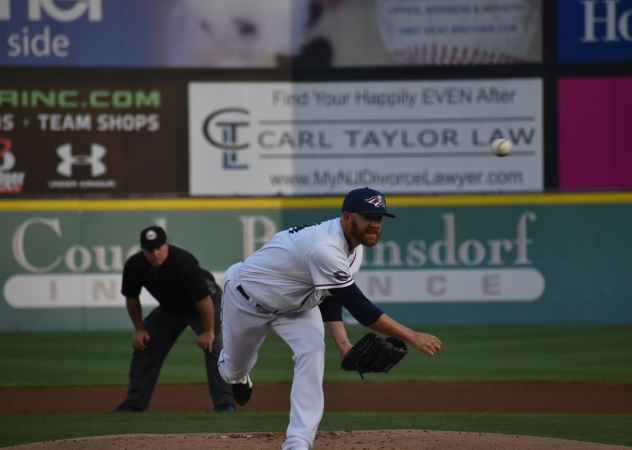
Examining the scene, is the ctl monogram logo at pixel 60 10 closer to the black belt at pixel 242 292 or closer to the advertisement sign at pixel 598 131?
the advertisement sign at pixel 598 131

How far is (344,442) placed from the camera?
209 inches

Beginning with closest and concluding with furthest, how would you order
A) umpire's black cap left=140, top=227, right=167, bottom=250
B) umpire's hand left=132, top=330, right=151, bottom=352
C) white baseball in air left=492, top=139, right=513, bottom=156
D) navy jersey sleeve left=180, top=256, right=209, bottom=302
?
umpire's black cap left=140, top=227, right=167, bottom=250
navy jersey sleeve left=180, top=256, right=209, bottom=302
umpire's hand left=132, top=330, right=151, bottom=352
white baseball in air left=492, top=139, right=513, bottom=156

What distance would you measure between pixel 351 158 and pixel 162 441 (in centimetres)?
885

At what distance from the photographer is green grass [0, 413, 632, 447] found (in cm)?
601

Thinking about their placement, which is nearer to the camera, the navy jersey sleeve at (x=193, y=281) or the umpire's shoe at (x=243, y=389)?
the umpire's shoe at (x=243, y=389)

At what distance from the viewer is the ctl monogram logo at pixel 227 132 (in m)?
13.8

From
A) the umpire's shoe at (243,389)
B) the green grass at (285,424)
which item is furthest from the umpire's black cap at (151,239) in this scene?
the umpire's shoe at (243,389)

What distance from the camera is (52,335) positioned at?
12617mm

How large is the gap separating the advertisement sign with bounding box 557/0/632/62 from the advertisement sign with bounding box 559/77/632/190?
1.30ft

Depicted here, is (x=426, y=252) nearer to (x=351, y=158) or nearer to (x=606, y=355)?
(x=351, y=158)

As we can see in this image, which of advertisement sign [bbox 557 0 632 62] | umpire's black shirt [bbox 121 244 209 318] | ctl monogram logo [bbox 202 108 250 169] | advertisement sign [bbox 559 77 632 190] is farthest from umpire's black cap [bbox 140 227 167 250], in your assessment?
advertisement sign [bbox 557 0 632 62]

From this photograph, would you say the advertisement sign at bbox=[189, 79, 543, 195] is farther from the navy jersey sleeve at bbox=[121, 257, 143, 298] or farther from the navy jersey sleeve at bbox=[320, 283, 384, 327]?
the navy jersey sleeve at bbox=[320, 283, 384, 327]

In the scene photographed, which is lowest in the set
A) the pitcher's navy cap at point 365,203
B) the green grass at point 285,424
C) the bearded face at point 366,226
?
the green grass at point 285,424

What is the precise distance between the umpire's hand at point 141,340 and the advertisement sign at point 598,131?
8.40 m
